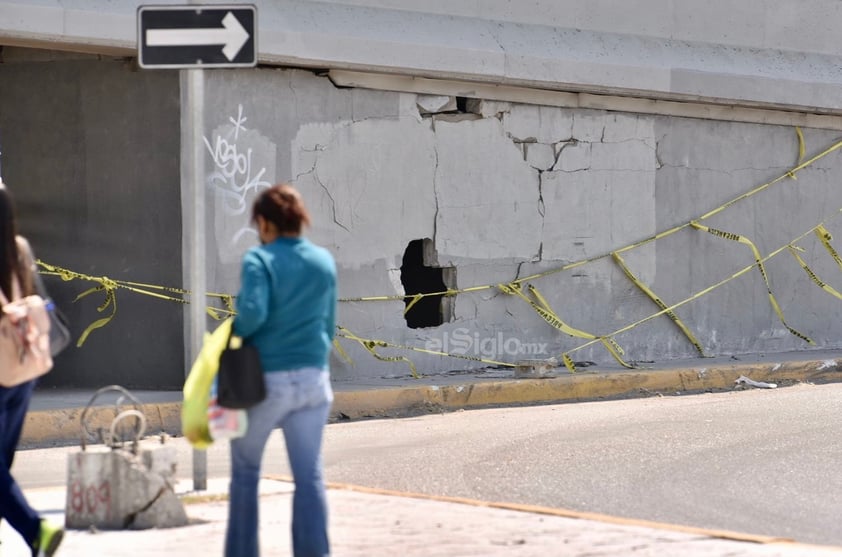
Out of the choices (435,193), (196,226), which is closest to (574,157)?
(435,193)

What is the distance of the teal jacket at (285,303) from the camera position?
6.18 meters

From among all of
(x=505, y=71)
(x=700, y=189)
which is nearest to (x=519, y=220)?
(x=505, y=71)

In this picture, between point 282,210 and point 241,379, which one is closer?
point 241,379

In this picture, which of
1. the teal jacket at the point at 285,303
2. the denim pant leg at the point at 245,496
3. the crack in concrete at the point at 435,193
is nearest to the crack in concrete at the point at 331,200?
the crack in concrete at the point at 435,193

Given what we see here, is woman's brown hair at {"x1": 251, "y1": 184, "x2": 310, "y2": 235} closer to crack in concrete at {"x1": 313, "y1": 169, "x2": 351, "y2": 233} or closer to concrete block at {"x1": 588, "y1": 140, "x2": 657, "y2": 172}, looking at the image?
crack in concrete at {"x1": 313, "y1": 169, "x2": 351, "y2": 233}

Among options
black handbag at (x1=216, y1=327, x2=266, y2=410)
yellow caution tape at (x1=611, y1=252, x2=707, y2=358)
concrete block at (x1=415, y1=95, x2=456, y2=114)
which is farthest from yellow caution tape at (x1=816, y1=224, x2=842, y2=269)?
black handbag at (x1=216, y1=327, x2=266, y2=410)

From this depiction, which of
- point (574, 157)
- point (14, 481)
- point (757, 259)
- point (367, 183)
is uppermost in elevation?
point (574, 157)

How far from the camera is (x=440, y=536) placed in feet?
24.8

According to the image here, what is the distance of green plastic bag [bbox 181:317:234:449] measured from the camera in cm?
625

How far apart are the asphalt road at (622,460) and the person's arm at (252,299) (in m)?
3.24

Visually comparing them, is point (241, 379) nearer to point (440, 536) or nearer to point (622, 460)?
point (440, 536)

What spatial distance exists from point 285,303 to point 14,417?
4.66 ft

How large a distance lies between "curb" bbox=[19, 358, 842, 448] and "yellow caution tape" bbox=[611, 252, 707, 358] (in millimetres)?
987

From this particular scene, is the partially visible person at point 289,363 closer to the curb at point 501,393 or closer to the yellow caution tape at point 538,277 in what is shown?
the curb at point 501,393
